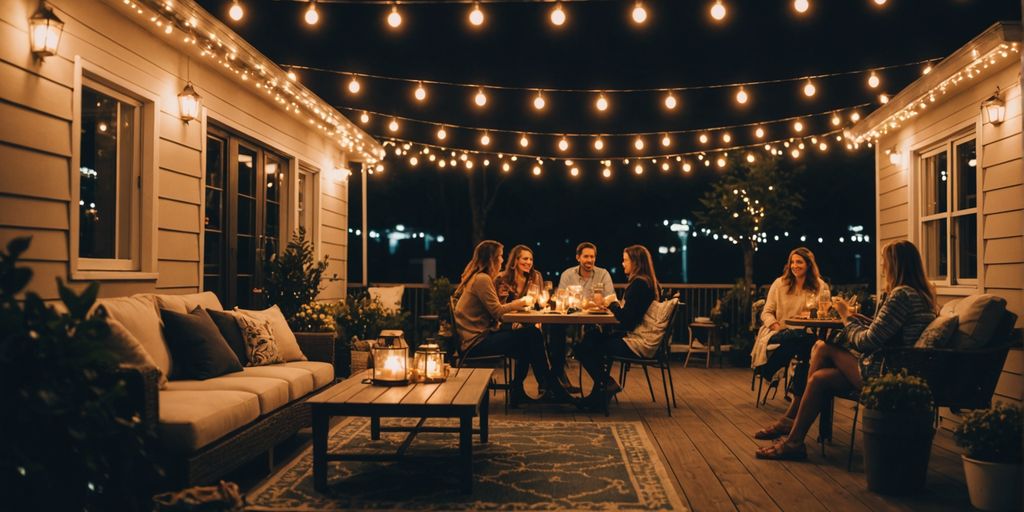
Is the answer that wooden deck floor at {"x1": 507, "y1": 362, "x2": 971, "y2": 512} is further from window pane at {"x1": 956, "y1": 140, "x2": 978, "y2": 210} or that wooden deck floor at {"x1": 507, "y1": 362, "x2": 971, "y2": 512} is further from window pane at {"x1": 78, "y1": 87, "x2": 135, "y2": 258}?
window pane at {"x1": 78, "y1": 87, "x2": 135, "y2": 258}

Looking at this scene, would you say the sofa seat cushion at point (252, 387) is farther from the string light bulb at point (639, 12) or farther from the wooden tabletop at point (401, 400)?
the string light bulb at point (639, 12)

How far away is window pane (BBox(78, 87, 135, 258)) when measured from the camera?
191 inches

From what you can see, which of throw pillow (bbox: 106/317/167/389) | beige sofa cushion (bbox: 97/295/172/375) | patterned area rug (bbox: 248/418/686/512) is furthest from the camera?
beige sofa cushion (bbox: 97/295/172/375)

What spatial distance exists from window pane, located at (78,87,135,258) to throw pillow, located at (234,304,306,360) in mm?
934

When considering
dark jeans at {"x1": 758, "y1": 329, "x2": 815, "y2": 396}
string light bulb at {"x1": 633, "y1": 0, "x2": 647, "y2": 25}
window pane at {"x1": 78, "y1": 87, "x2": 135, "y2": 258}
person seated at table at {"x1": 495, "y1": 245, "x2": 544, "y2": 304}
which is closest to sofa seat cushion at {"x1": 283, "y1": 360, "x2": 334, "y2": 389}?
window pane at {"x1": 78, "y1": 87, "x2": 135, "y2": 258}

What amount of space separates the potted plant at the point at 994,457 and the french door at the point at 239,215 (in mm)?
5301

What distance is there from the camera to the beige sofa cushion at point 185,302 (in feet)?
15.6

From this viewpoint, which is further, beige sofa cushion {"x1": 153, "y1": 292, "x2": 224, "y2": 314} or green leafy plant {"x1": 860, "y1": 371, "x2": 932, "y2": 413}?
beige sofa cushion {"x1": 153, "y1": 292, "x2": 224, "y2": 314}

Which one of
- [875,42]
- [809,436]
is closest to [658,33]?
[875,42]

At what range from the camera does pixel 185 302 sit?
5.01 meters

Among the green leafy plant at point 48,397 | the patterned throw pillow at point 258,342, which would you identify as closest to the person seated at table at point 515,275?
the patterned throw pillow at point 258,342

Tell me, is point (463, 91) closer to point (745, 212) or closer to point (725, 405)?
point (745, 212)

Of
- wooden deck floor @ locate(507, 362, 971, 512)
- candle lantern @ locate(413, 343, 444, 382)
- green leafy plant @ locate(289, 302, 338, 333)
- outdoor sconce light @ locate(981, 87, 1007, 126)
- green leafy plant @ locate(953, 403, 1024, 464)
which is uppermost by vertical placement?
outdoor sconce light @ locate(981, 87, 1007, 126)

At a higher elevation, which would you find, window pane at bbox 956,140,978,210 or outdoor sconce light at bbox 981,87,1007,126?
outdoor sconce light at bbox 981,87,1007,126
